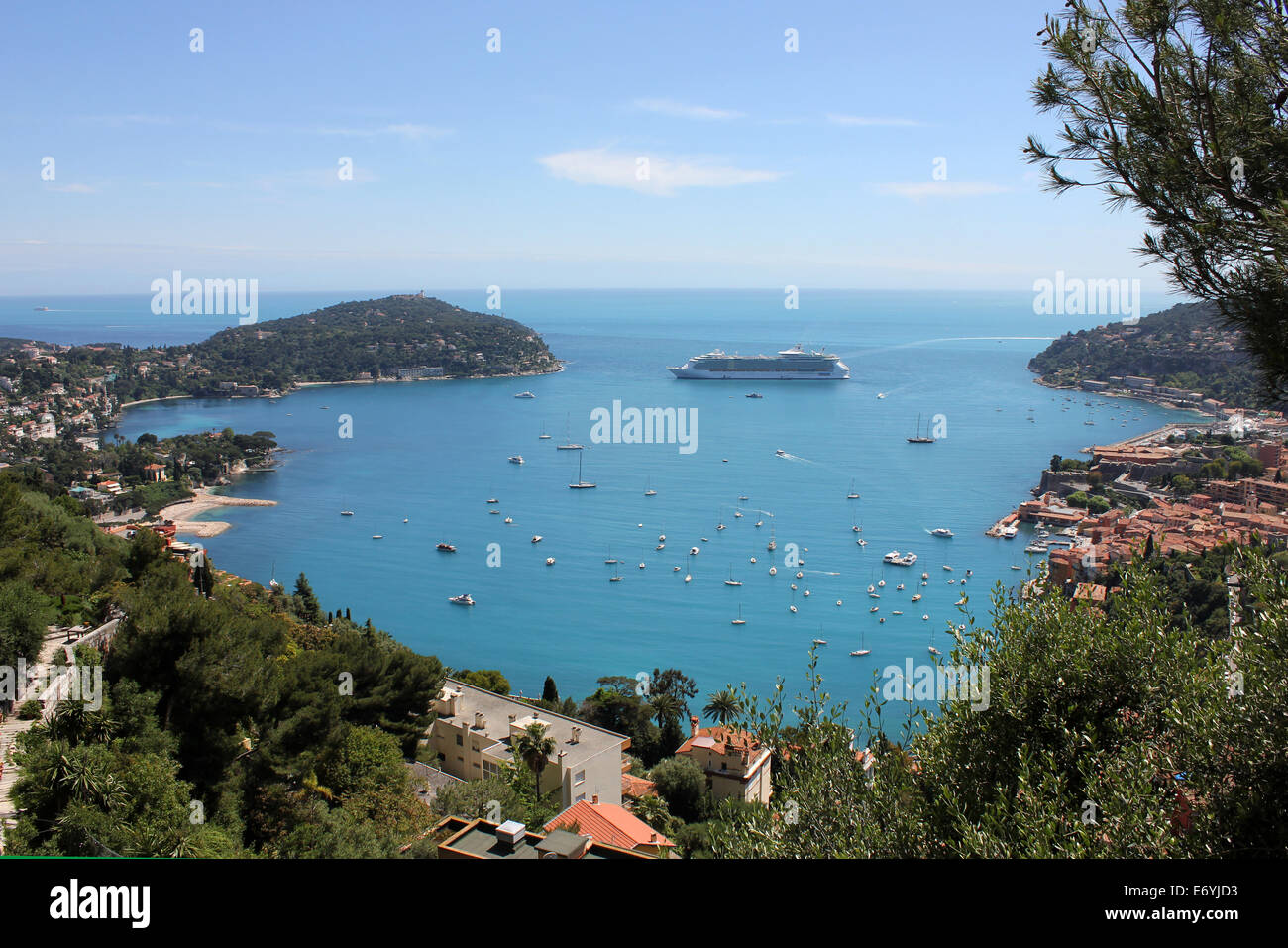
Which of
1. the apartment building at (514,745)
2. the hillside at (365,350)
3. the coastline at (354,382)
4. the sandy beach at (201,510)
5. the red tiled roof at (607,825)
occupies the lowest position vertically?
the apartment building at (514,745)

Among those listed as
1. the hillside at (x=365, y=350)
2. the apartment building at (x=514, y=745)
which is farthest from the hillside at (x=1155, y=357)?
the apartment building at (x=514, y=745)

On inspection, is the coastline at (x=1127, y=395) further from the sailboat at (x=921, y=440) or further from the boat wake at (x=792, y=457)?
the boat wake at (x=792, y=457)

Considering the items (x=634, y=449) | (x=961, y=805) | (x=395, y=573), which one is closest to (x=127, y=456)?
(x=395, y=573)

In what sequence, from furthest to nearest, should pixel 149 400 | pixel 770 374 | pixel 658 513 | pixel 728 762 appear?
pixel 770 374 < pixel 149 400 < pixel 658 513 < pixel 728 762

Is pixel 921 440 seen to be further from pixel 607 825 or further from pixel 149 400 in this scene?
pixel 149 400

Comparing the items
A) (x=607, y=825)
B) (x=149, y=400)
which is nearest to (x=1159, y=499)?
(x=607, y=825)

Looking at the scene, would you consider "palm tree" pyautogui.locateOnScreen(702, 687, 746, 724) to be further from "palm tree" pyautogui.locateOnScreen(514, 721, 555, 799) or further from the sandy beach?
the sandy beach

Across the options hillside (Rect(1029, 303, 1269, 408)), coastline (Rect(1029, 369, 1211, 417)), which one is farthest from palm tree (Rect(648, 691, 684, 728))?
coastline (Rect(1029, 369, 1211, 417))
